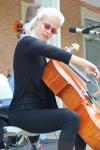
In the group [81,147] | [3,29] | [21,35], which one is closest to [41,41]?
[21,35]

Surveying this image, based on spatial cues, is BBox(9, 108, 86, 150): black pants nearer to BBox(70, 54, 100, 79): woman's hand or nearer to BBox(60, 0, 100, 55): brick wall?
BBox(70, 54, 100, 79): woman's hand

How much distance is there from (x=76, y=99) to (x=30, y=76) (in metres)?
0.39

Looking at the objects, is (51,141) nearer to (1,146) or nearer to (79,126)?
(1,146)

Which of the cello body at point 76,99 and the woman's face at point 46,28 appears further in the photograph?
the woman's face at point 46,28

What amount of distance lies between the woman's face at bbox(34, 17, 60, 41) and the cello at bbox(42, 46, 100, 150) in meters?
0.24

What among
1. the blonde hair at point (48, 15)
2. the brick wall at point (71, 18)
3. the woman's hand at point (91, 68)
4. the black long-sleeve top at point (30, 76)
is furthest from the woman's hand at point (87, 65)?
the brick wall at point (71, 18)

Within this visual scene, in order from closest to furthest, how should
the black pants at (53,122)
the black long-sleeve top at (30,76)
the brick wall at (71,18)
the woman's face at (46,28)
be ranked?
the black pants at (53,122)
the black long-sleeve top at (30,76)
the woman's face at (46,28)
the brick wall at (71,18)

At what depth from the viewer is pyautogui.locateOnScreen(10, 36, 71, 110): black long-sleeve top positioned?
10.5 ft

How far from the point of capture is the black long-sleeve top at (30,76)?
3195 millimetres

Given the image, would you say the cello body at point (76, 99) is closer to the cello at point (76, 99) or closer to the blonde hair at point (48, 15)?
the cello at point (76, 99)

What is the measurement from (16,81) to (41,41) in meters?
0.33

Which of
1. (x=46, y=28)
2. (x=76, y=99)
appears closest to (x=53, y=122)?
(x=76, y=99)

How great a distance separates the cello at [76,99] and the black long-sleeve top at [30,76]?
0.29ft

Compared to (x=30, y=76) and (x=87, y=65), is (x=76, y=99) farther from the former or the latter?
(x=30, y=76)
